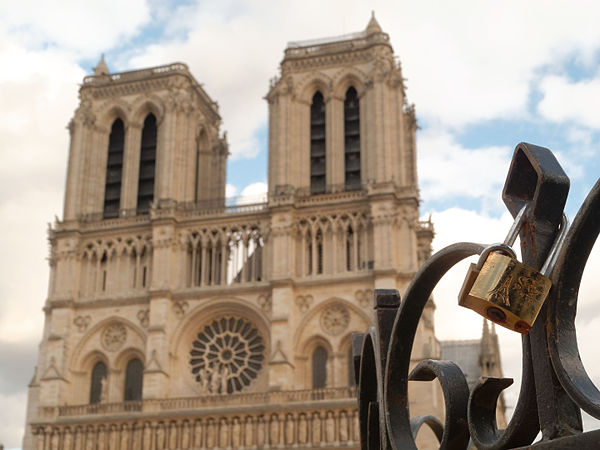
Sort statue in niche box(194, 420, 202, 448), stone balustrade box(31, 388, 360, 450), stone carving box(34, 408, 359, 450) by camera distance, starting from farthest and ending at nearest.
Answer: statue in niche box(194, 420, 202, 448) < stone balustrade box(31, 388, 360, 450) < stone carving box(34, 408, 359, 450)

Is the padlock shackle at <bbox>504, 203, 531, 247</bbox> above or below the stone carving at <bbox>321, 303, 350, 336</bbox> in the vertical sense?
below

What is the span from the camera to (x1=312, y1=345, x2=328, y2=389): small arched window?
33.4 metres

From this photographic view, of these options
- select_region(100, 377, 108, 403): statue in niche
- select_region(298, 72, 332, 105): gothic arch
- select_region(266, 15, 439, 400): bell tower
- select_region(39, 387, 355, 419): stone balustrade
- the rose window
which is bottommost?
select_region(39, 387, 355, 419): stone balustrade

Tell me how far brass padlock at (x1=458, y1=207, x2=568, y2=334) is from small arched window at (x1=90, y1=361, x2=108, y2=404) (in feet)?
115

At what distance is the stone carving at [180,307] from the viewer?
35.4 meters

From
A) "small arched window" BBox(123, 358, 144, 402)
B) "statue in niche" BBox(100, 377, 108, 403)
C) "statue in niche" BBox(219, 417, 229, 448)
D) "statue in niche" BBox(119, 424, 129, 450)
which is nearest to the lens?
"statue in niche" BBox(219, 417, 229, 448)

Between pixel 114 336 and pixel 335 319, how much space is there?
9.66 m

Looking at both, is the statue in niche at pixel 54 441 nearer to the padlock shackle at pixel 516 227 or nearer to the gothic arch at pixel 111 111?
the gothic arch at pixel 111 111

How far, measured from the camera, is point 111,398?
115 feet

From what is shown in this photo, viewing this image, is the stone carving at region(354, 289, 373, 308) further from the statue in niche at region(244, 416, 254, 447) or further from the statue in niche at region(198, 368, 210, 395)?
the statue in niche at region(198, 368, 210, 395)

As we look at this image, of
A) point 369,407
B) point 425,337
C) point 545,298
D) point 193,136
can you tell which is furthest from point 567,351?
point 193,136

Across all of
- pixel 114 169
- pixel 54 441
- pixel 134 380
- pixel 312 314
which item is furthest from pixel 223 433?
pixel 114 169

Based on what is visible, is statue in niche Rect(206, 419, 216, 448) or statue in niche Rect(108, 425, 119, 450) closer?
statue in niche Rect(206, 419, 216, 448)

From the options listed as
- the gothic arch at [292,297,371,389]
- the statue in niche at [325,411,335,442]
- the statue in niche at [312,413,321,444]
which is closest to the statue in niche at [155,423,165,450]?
the gothic arch at [292,297,371,389]
